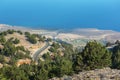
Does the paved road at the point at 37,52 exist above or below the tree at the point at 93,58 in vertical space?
below

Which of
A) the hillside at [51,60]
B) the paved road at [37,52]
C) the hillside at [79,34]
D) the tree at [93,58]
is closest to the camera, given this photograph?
the hillside at [51,60]

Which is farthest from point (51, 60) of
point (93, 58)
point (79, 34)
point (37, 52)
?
point (79, 34)

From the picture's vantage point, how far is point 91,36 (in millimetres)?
171250

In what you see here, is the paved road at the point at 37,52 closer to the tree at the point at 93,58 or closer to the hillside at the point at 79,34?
the tree at the point at 93,58

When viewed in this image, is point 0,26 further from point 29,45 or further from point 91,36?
point 29,45

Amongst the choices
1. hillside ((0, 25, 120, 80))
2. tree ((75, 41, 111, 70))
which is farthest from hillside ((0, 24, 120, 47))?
tree ((75, 41, 111, 70))

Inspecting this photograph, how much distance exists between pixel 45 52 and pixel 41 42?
7625mm

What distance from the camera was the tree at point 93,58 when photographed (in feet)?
103

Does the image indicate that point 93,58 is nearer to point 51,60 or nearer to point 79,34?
point 51,60

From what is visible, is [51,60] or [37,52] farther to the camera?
[37,52]

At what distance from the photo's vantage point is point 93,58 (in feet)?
105

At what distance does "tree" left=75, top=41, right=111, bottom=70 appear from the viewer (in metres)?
31.3

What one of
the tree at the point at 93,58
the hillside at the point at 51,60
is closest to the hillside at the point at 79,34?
the hillside at the point at 51,60

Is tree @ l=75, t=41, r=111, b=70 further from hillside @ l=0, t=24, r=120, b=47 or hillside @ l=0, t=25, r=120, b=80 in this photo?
hillside @ l=0, t=24, r=120, b=47
